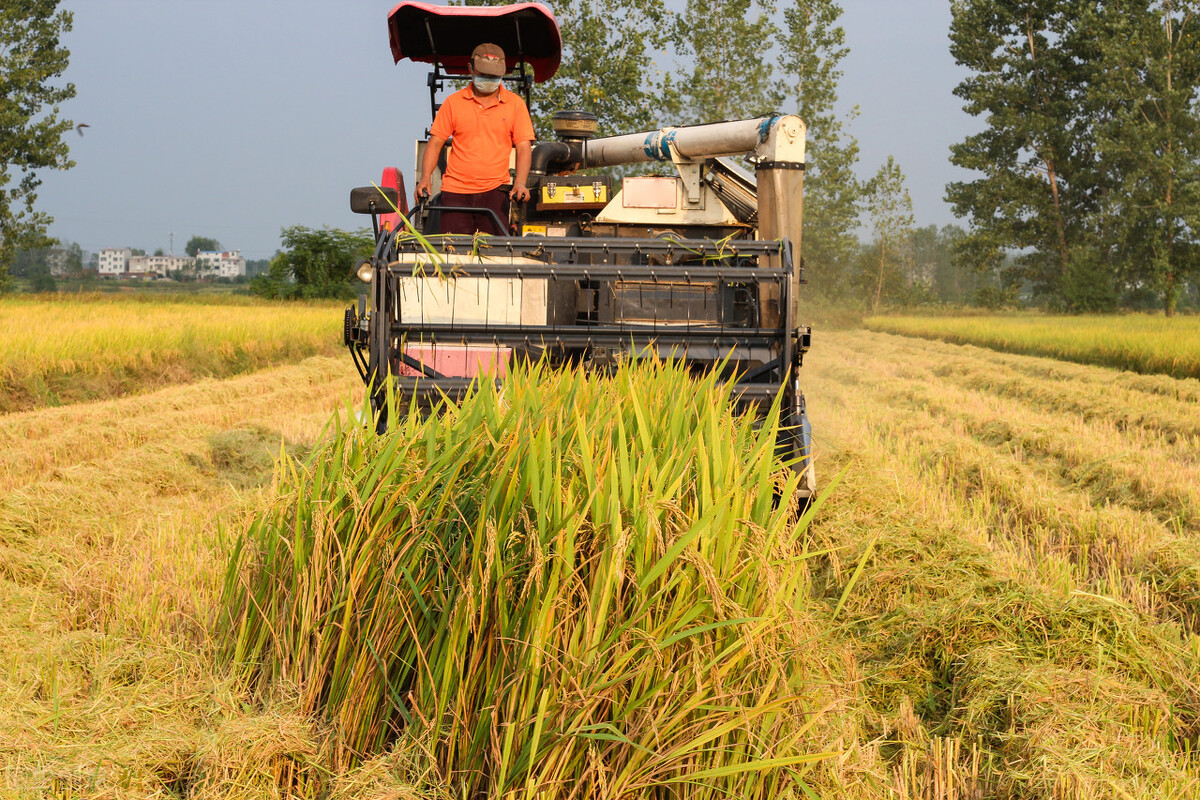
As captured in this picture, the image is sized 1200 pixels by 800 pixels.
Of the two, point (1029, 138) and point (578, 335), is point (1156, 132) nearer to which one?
point (1029, 138)

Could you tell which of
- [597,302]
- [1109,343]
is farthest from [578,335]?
[1109,343]

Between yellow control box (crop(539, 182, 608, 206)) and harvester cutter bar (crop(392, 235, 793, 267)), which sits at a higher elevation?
yellow control box (crop(539, 182, 608, 206))

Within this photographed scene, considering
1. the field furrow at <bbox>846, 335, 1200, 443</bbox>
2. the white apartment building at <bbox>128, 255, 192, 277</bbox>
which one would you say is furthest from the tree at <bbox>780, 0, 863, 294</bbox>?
the white apartment building at <bbox>128, 255, 192, 277</bbox>

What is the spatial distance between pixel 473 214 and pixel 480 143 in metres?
0.49

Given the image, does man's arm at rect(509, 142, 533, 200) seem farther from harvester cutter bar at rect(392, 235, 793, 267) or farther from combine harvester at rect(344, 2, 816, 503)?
harvester cutter bar at rect(392, 235, 793, 267)

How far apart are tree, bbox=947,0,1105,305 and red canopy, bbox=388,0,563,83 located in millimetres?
42421

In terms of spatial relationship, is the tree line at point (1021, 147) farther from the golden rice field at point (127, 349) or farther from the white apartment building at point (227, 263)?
the white apartment building at point (227, 263)

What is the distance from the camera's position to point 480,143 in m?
6.76

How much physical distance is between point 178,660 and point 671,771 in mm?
1691

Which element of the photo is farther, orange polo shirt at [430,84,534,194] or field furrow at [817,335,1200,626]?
orange polo shirt at [430,84,534,194]

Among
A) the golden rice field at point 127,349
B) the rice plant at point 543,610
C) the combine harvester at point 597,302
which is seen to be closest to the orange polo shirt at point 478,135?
the combine harvester at point 597,302

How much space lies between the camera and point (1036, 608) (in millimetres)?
3857

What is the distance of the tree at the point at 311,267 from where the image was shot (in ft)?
107

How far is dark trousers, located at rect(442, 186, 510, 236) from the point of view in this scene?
6609 millimetres
